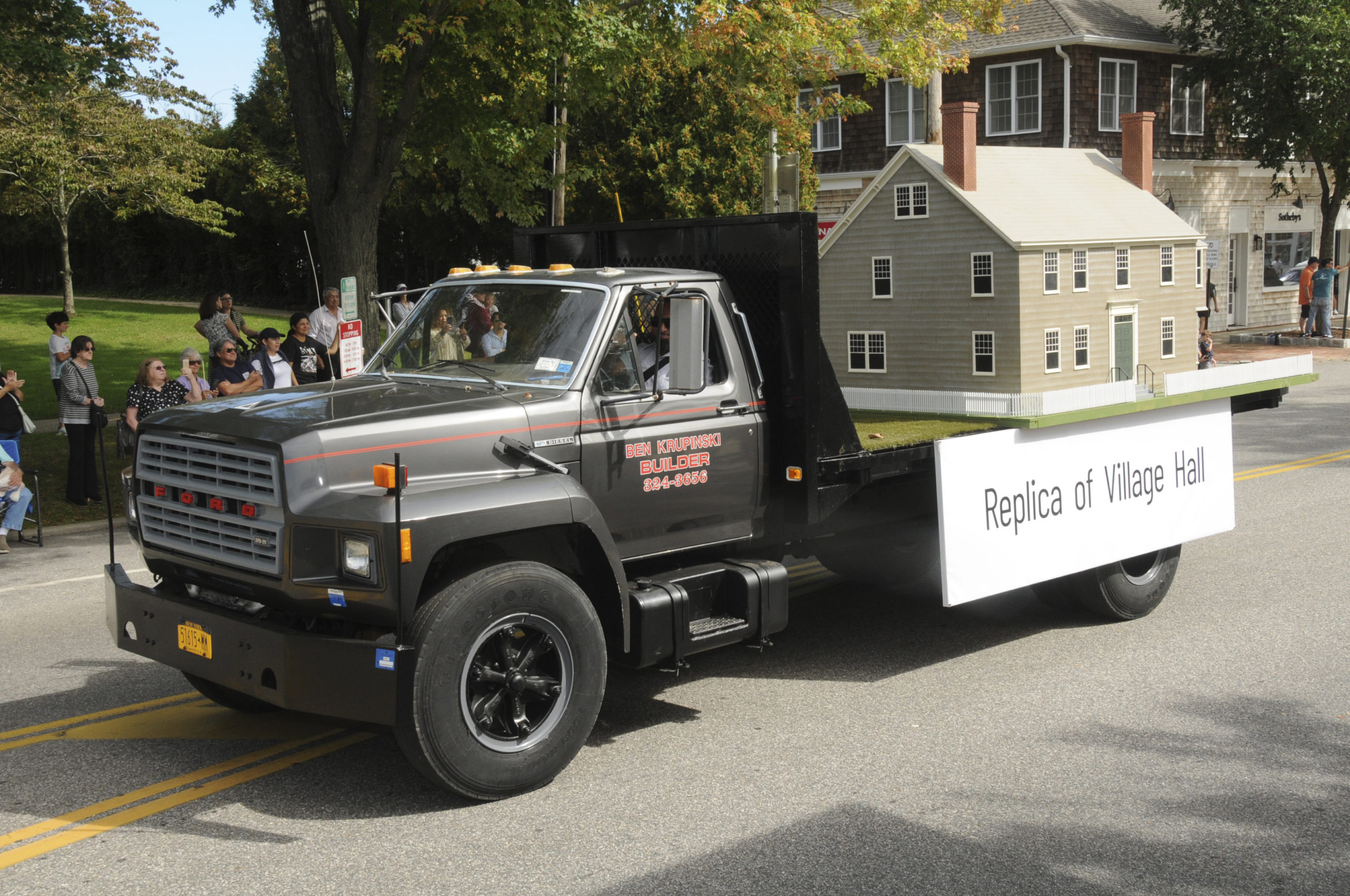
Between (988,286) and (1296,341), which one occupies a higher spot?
(988,286)

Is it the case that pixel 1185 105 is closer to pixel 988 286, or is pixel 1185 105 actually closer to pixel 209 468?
pixel 988 286

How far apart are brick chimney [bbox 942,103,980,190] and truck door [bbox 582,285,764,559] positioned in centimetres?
371

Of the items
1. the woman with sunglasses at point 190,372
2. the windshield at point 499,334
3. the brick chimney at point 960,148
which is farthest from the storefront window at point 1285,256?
the windshield at point 499,334

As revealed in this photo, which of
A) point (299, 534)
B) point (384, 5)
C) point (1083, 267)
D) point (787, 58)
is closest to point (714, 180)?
point (787, 58)

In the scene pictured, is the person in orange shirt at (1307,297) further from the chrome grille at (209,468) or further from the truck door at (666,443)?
the chrome grille at (209,468)

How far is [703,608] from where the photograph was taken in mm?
6141

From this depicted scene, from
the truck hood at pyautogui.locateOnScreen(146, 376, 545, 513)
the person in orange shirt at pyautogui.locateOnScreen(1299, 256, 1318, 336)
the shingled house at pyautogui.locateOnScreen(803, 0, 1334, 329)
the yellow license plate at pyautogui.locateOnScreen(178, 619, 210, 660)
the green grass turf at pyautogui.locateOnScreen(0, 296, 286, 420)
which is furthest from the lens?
the shingled house at pyautogui.locateOnScreen(803, 0, 1334, 329)

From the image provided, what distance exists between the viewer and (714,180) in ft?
94.3

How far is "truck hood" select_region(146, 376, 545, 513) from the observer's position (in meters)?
5.09

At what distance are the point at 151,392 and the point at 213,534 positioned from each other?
6.71 m

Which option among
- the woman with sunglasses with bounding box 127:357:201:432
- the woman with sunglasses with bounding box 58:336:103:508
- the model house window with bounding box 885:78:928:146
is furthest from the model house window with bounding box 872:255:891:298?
the model house window with bounding box 885:78:928:146

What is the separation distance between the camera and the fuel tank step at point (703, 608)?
5.79m

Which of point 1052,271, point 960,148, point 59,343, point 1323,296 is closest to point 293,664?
point 1052,271

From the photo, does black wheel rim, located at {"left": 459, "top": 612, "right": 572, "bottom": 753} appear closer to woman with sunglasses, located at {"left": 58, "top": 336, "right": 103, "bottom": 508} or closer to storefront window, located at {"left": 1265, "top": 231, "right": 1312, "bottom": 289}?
woman with sunglasses, located at {"left": 58, "top": 336, "right": 103, "bottom": 508}
